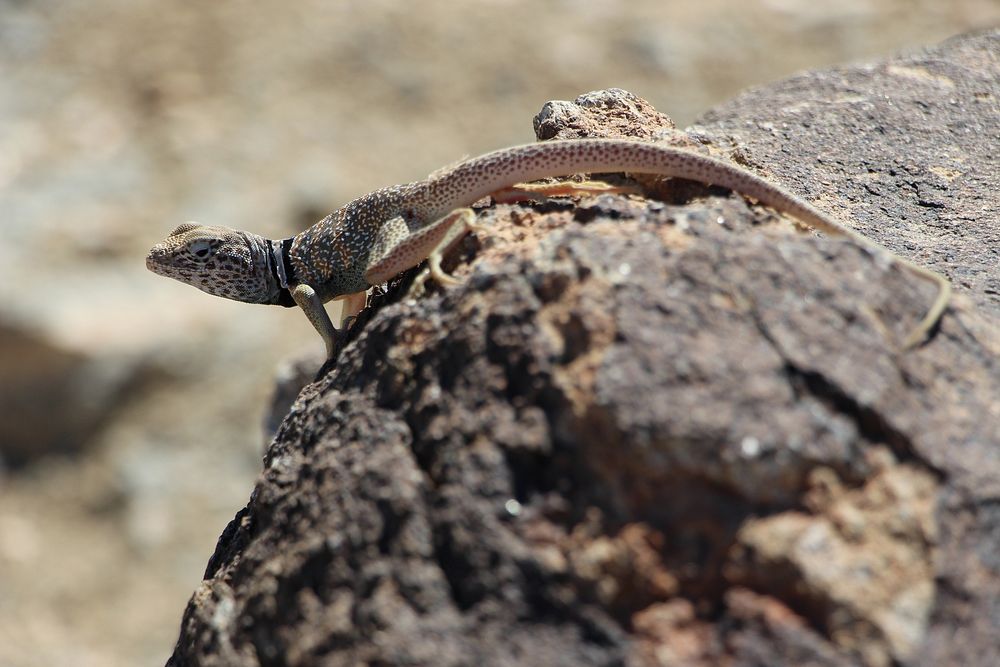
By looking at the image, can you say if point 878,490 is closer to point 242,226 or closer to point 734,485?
point 734,485

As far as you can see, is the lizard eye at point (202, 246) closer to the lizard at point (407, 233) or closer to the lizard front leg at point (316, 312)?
the lizard at point (407, 233)

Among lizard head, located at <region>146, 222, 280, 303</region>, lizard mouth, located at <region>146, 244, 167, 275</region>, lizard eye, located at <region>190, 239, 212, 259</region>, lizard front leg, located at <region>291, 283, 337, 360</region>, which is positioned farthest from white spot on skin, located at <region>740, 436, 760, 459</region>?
lizard mouth, located at <region>146, 244, 167, 275</region>

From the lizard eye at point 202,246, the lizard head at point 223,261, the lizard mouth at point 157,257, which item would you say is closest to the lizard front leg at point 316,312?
the lizard head at point 223,261

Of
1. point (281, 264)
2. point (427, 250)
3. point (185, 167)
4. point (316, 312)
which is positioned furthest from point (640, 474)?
point (185, 167)

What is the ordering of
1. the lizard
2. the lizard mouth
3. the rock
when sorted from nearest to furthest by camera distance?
the rock → the lizard → the lizard mouth

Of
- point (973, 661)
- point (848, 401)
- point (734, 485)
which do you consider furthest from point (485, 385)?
point (973, 661)

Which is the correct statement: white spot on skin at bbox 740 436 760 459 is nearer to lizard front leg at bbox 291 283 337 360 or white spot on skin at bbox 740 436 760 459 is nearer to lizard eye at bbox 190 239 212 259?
lizard front leg at bbox 291 283 337 360
